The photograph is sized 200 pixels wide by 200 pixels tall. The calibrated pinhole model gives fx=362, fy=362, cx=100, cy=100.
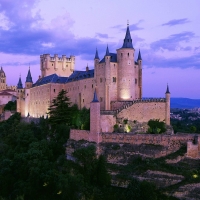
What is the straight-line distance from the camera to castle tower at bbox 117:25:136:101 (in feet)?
162

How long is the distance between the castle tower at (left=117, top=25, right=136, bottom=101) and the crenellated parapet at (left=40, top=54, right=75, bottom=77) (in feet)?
74.2

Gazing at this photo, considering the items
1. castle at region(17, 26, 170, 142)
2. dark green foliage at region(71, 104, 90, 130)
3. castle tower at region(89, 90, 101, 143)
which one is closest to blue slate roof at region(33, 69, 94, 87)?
castle at region(17, 26, 170, 142)

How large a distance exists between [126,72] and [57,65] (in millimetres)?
24313

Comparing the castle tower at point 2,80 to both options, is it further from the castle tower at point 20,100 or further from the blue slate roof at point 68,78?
the blue slate roof at point 68,78

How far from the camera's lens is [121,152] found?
39.4m

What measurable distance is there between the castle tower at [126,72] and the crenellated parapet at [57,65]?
22.6 m

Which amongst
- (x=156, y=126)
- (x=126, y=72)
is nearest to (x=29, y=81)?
(x=126, y=72)

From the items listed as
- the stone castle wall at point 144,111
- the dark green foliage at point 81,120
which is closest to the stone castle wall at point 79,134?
the dark green foliage at point 81,120

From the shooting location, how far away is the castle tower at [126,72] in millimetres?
49406

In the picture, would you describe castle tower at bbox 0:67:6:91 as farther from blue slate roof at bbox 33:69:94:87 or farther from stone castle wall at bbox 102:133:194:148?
stone castle wall at bbox 102:133:194:148

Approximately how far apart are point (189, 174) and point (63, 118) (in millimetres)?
21299

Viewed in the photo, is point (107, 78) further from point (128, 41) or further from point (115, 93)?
point (128, 41)

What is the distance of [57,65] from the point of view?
70.5 meters

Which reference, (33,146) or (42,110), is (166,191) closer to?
(33,146)
